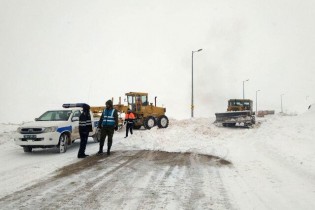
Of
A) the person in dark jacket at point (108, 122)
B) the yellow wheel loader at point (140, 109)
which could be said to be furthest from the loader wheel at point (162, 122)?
the person in dark jacket at point (108, 122)

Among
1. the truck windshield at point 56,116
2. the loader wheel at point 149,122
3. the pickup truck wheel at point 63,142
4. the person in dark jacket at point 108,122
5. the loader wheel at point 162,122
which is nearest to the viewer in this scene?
the person in dark jacket at point 108,122

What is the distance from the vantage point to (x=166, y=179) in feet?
22.7

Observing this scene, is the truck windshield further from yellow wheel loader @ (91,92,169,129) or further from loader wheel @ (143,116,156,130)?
loader wheel @ (143,116,156,130)

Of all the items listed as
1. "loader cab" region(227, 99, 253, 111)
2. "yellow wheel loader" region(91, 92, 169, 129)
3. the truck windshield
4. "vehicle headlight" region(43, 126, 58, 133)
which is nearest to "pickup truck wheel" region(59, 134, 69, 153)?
"vehicle headlight" region(43, 126, 58, 133)

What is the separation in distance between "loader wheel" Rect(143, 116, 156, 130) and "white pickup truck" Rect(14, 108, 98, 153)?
1066 centimetres

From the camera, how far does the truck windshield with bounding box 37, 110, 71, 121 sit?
12880 millimetres

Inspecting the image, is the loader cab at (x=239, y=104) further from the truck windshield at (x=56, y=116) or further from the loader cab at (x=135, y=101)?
the truck windshield at (x=56, y=116)

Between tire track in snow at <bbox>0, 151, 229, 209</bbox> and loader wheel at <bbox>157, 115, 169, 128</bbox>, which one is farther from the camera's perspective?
loader wheel at <bbox>157, 115, 169, 128</bbox>

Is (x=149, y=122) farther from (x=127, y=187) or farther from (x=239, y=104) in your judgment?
(x=127, y=187)

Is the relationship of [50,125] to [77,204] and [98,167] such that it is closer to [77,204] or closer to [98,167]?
[98,167]

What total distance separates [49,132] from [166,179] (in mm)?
6258

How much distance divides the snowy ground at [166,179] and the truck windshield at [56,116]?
1655 millimetres

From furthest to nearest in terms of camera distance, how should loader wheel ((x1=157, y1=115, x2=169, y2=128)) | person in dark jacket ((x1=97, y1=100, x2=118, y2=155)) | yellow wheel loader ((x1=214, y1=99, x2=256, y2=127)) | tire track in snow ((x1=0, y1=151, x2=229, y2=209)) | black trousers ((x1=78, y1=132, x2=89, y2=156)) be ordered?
yellow wheel loader ((x1=214, y1=99, x2=256, y2=127))
loader wheel ((x1=157, y1=115, x2=169, y2=128))
person in dark jacket ((x1=97, y1=100, x2=118, y2=155))
black trousers ((x1=78, y1=132, x2=89, y2=156))
tire track in snow ((x1=0, y1=151, x2=229, y2=209))

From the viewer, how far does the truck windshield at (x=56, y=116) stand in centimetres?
1288
